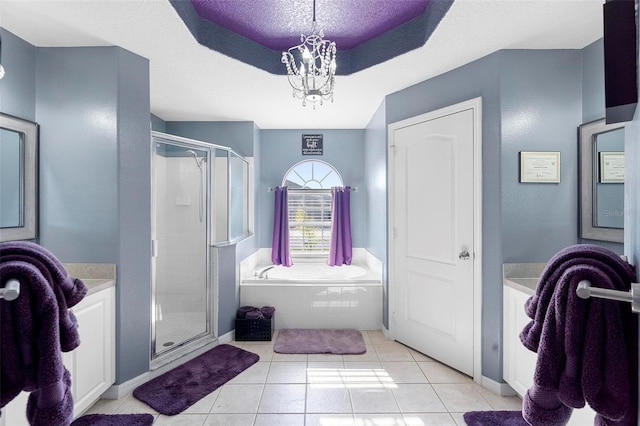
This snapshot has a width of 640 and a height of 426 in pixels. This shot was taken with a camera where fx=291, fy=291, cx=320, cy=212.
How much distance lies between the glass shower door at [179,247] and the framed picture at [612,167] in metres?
3.04

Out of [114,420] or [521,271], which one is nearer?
[114,420]

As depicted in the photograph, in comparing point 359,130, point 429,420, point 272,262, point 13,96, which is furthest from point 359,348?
point 13,96

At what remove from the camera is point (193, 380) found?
2.21 m

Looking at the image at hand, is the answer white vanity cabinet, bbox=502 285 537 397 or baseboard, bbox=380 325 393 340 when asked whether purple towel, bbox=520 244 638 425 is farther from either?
baseboard, bbox=380 325 393 340

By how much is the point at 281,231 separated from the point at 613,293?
11.8 ft

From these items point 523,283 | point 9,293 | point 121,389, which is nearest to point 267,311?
point 121,389

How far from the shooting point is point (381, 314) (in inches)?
123

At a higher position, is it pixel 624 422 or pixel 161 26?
pixel 161 26

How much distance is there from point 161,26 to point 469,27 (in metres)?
1.93

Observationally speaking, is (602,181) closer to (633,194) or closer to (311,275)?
(633,194)

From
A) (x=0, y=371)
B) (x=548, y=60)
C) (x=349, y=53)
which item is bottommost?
(x=0, y=371)

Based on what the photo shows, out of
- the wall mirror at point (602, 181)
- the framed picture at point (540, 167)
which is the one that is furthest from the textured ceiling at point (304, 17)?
the wall mirror at point (602, 181)

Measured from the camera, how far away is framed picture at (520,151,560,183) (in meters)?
2.05

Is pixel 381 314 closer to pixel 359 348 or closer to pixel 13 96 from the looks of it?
pixel 359 348
